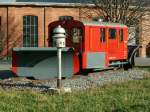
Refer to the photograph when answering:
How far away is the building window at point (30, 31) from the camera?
4425 centimetres

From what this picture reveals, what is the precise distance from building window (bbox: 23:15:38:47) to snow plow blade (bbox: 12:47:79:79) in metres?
24.7

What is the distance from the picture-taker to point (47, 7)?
44.1m

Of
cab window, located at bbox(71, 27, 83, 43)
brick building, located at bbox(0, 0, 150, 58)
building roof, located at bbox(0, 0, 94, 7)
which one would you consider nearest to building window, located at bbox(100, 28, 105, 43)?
cab window, located at bbox(71, 27, 83, 43)

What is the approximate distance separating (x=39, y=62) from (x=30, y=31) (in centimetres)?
2498

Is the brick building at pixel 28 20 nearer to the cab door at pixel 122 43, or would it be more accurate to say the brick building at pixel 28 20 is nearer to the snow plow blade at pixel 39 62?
the cab door at pixel 122 43

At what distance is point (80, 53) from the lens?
66.5 ft

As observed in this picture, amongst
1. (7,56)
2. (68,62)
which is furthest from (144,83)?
(7,56)

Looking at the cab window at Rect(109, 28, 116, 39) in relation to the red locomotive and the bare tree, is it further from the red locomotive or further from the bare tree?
the bare tree

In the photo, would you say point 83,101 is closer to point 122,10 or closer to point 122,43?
point 122,43

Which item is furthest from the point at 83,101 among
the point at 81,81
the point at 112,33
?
the point at 112,33

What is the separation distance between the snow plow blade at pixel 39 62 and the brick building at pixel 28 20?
77.5 feet

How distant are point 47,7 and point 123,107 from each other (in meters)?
32.7

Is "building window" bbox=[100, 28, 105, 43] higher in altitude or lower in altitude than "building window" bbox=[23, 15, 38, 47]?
higher

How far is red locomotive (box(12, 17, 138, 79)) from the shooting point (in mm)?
19422
